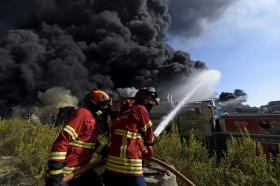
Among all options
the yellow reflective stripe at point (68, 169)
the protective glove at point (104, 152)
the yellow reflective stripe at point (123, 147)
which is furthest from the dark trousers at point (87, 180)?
the yellow reflective stripe at point (123, 147)

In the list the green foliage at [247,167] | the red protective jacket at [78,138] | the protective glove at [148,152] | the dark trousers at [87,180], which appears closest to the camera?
the red protective jacket at [78,138]

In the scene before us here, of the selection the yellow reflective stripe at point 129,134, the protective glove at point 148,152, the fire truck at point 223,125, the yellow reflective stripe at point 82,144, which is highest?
the fire truck at point 223,125

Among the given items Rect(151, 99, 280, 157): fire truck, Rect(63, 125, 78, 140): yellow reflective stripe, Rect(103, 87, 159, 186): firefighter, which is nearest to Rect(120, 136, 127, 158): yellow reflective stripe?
Rect(103, 87, 159, 186): firefighter

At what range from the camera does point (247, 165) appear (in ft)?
14.7

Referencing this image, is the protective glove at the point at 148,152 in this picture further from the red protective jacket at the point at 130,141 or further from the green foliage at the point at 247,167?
the green foliage at the point at 247,167

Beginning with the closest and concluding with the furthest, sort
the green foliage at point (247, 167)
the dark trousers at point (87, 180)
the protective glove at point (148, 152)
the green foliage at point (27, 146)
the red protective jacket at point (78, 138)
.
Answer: the red protective jacket at point (78, 138) → the dark trousers at point (87, 180) → the protective glove at point (148, 152) → the green foliage at point (247, 167) → the green foliage at point (27, 146)

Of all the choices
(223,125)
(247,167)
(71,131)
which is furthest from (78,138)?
(223,125)

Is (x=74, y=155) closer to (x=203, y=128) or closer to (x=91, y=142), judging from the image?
(x=91, y=142)

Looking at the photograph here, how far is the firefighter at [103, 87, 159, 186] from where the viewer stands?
305 cm

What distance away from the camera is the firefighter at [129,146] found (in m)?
3.05

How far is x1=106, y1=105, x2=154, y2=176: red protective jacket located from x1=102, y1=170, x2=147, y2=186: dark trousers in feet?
0.14

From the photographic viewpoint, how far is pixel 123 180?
307 centimetres

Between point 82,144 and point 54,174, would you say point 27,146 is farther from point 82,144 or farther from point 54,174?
point 54,174

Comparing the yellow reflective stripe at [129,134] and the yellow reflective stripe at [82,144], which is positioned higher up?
the yellow reflective stripe at [129,134]
